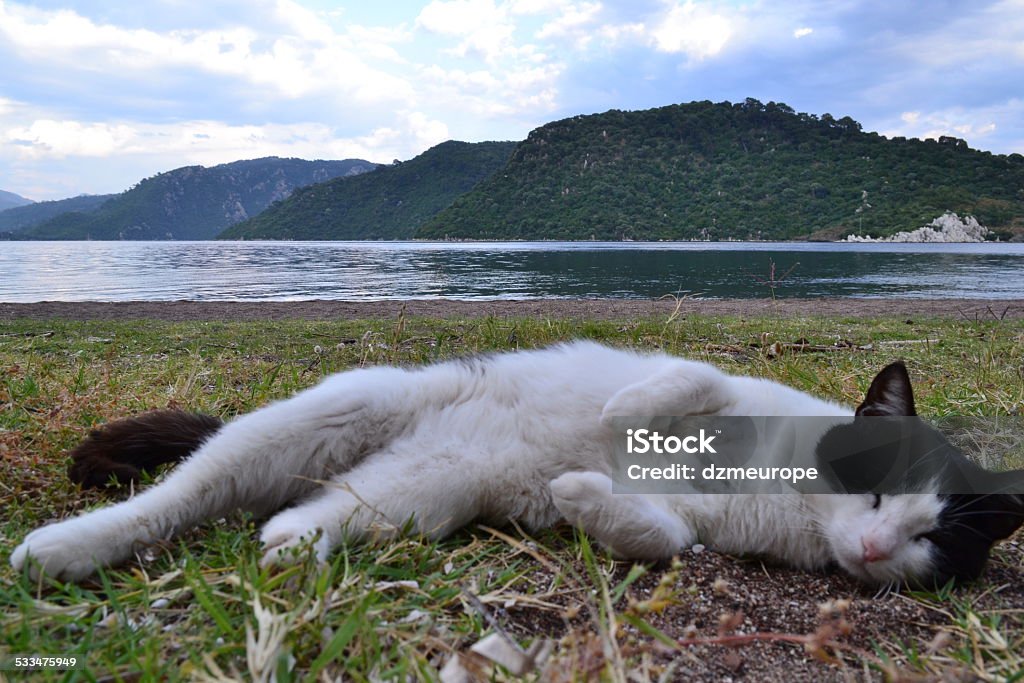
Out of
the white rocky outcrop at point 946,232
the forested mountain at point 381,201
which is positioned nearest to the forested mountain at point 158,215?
the forested mountain at point 381,201

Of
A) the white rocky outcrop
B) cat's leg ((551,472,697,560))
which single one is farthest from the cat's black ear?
the white rocky outcrop

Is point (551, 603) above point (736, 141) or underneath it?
underneath

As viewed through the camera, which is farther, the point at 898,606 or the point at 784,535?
the point at 784,535

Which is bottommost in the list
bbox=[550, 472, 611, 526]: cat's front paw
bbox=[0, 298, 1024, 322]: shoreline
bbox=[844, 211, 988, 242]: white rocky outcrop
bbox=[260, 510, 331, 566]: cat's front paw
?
bbox=[0, 298, 1024, 322]: shoreline

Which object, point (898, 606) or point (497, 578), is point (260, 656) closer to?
point (497, 578)

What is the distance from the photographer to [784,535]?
2189 millimetres

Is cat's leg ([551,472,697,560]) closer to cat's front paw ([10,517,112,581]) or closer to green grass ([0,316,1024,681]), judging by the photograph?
green grass ([0,316,1024,681])

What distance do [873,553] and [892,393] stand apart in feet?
1.95

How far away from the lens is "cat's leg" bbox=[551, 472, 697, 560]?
1940mm

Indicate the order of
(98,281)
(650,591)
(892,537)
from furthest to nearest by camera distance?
(98,281), (892,537), (650,591)

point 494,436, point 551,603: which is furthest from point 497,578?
point 494,436

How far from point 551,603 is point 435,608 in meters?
0.33

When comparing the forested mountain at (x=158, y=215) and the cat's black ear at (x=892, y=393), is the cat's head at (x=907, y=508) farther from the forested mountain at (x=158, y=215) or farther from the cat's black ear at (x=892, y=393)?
the forested mountain at (x=158, y=215)

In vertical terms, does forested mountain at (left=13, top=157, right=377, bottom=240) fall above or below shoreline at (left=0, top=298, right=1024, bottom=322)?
above
